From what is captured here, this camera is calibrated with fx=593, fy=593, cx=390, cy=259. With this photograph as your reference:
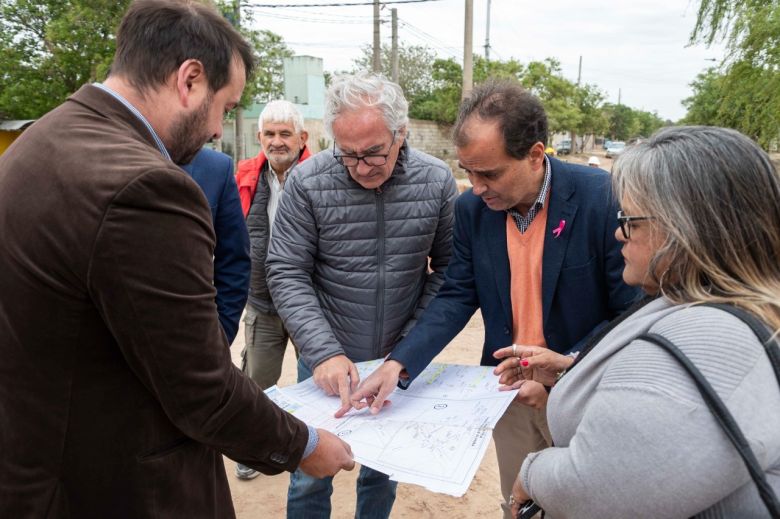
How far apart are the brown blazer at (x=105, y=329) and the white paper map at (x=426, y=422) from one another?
44cm

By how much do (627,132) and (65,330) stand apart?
95.8 meters

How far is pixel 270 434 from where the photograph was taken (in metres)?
1.32

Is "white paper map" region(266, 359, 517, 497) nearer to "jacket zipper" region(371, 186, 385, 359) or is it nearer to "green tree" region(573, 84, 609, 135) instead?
"jacket zipper" region(371, 186, 385, 359)

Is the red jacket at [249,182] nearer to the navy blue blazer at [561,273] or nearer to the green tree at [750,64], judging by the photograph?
the navy blue blazer at [561,273]

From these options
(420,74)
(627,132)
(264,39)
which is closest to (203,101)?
(264,39)

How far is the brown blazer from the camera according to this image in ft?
3.37

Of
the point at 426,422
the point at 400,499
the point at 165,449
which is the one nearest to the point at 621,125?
the point at 400,499

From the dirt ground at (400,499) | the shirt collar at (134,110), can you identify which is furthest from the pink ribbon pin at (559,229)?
the dirt ground at (400,499)

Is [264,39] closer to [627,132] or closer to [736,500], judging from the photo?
[736,500]

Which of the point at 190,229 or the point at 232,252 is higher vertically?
the point at 190,229

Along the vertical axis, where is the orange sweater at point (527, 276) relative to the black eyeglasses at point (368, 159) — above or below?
below

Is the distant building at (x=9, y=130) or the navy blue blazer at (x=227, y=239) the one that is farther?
the distant building at (x=9, y=130)

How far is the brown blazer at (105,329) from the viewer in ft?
3.37

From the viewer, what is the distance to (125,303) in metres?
1.04
